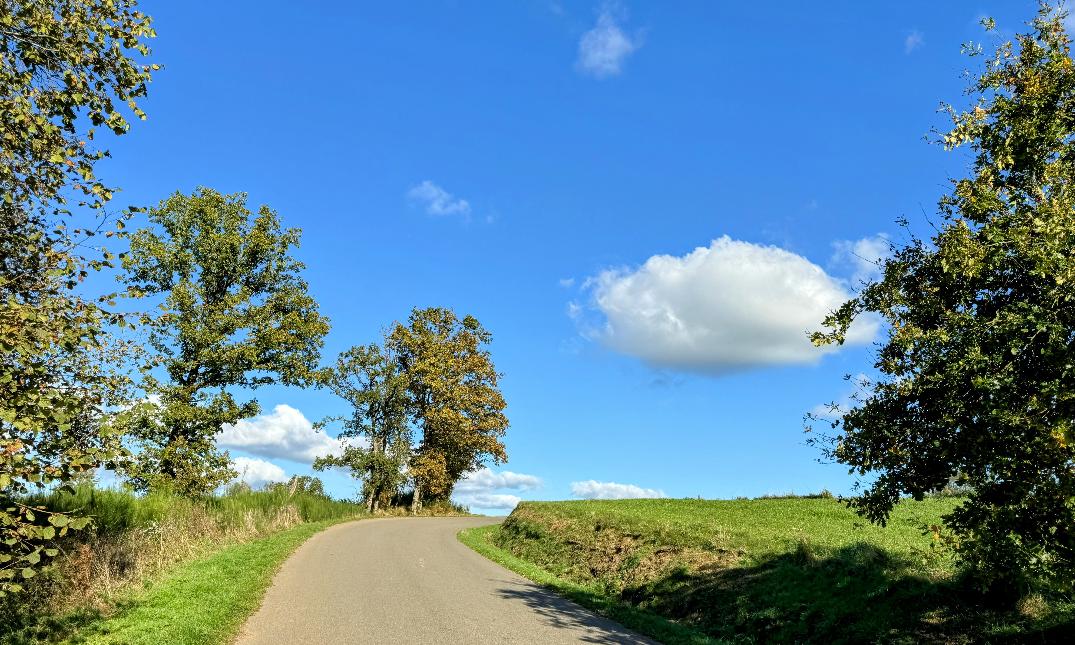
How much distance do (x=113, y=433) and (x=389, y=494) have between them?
4496 centimetres

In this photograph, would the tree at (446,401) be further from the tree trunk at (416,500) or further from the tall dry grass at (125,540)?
the tall dry grass at (125,540)

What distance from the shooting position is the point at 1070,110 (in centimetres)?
1127

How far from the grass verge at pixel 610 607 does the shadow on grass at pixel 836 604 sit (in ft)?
3.05

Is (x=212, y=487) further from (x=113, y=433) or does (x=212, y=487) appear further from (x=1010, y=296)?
(x=1010, y=296)

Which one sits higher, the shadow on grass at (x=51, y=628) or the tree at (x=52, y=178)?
the tree at (x=52, y=178)

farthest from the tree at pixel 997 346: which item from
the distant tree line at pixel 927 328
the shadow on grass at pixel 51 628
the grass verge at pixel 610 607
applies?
the shadow on grass at pixel 51 628

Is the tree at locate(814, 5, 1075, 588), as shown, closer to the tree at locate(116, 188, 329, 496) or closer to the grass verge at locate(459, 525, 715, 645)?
the grass verge at locate(459, 525, 715, 645)

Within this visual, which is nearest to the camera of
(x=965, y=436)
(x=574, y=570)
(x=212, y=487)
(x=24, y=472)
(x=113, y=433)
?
(x=24, y=472)

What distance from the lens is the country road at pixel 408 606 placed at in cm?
1186

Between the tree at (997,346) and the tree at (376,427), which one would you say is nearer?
the tree at (997,346)

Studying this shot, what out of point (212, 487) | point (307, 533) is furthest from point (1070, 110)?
point (212, 487)

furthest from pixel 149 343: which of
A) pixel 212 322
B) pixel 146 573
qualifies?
pixel 146 573

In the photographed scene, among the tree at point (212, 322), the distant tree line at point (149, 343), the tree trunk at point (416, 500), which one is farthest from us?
the tree trunk at point (416, 500)

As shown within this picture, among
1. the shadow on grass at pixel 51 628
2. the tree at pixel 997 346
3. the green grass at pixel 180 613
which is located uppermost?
the tree at pixel 997 346
